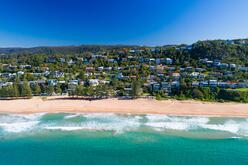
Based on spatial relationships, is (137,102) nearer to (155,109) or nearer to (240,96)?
(155,109)

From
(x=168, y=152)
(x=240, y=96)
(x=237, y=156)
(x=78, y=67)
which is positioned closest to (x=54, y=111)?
(x=168, y=152)

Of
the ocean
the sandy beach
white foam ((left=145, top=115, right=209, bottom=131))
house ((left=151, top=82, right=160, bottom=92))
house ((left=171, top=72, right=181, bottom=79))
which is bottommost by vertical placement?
the ocean

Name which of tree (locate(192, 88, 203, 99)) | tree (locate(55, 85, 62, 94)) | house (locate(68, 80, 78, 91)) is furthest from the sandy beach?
tree (locate(55, 85, 62, 94))

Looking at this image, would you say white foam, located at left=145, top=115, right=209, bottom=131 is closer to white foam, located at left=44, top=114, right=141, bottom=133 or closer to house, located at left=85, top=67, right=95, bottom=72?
white foam, located at left=44, top=114, right=141, bottom=133

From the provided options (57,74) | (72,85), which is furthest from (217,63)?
(57,74)

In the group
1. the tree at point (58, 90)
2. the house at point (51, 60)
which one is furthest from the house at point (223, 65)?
the house at point (51, 60)

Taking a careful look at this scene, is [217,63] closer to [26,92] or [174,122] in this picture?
[174,122]

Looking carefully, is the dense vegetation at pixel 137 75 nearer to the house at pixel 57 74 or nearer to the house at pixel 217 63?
the house at pixel 57 74
